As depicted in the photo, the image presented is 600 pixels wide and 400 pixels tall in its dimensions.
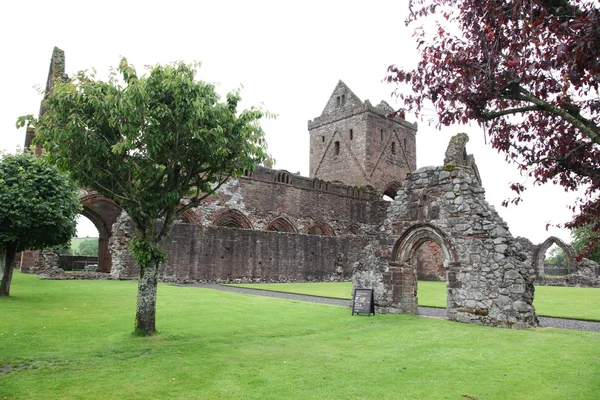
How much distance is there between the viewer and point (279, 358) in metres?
6.45

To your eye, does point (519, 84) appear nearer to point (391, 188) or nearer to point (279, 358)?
point (279, 358)

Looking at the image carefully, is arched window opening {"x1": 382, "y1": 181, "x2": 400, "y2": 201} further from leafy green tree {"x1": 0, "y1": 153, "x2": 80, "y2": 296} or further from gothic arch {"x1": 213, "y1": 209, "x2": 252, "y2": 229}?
leafy green tree {"x1": 0, "y1": 153, "x2": 80, "y2": 296}

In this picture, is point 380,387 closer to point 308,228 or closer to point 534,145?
point 534,145

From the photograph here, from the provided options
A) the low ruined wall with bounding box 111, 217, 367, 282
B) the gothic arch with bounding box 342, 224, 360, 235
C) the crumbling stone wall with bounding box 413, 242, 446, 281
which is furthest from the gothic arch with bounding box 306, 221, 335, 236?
the low ruined wall with bounding box 111, 217, 367, 282

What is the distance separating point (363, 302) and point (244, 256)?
497 inches

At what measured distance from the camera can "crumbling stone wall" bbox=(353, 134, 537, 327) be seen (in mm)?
9484

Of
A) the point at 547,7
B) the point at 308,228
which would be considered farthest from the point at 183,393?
the point at 308,228

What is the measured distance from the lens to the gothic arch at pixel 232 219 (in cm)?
2991

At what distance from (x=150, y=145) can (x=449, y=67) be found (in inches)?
Answer: 182

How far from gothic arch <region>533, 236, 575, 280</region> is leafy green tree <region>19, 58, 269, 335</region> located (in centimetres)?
2733

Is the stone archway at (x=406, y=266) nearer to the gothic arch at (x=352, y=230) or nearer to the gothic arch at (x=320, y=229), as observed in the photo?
the gothic arch at (x=320, y=229)

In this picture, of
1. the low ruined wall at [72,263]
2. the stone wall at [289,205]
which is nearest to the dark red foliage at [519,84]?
the stone wall at [289,205]

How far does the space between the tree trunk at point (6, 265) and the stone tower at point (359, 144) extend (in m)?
34.1

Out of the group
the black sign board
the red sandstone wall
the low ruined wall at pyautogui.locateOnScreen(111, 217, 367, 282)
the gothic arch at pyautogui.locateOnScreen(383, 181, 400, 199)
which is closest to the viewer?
the black sign board
